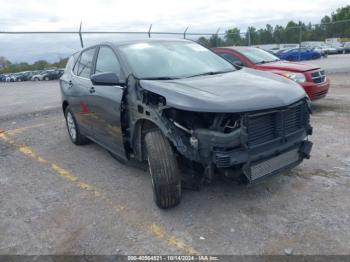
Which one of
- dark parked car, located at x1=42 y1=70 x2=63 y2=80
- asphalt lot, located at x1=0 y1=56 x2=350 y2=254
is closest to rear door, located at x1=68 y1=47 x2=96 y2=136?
asphalt lot, located at x1=0 y1=56 x2=350 y2=254

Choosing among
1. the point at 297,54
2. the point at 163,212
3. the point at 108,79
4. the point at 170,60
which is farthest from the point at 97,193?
the point at 297,54

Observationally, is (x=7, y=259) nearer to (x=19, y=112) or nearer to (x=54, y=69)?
(x=19, y=112)

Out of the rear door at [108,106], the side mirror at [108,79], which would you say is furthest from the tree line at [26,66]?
the side mirror at [108,79]

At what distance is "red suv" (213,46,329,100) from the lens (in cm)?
721

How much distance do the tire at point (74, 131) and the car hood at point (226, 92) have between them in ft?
8.36

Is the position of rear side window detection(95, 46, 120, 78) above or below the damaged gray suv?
above

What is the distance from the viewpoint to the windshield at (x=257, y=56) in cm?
835

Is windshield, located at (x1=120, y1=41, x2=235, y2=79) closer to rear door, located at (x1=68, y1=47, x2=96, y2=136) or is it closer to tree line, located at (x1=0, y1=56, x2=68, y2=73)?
rear door, located at (x1=68, y1=47, x2=96, y2=136)

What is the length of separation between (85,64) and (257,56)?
15.5ft

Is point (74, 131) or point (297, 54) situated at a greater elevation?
point (74, 131)

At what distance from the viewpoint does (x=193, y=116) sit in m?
3.37

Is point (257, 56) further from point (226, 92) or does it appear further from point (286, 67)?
point (226, 92)

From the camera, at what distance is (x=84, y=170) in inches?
194

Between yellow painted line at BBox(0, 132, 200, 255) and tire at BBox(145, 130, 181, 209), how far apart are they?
0.30m
